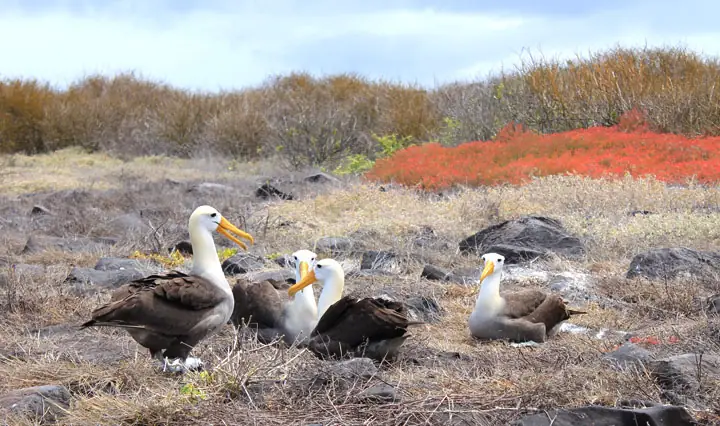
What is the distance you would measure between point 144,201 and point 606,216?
700cm

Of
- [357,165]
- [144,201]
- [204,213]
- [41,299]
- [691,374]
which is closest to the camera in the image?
[691,374]

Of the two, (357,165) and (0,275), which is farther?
(357,165)

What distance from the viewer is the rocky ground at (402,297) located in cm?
436

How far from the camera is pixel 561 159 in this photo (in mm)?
16172

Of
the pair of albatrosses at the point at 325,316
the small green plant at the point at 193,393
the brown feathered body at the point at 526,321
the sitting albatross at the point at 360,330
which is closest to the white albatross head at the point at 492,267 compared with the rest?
the brown feathered body at the point at 526,321

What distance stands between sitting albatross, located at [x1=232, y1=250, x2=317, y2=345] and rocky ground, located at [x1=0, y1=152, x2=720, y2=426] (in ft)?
0.66

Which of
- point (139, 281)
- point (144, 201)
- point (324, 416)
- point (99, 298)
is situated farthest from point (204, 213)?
point (144, 201)

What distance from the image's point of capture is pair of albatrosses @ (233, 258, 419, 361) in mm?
5520

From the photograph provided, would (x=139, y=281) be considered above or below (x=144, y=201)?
above

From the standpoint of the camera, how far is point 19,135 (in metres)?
27.3

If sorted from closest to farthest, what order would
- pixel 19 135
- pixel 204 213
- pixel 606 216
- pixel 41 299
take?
pixel 204 213
pixel 41 299
pixel 606 216
pixel 19 135

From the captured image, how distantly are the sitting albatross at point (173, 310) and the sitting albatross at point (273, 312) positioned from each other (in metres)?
0.83

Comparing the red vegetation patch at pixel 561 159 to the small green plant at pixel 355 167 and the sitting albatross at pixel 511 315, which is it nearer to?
the small green plant at pixel 355 167

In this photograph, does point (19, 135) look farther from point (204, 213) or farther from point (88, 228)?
point (204, 213)
